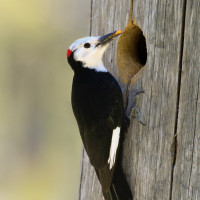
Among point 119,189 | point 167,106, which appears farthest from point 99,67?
point 119,189

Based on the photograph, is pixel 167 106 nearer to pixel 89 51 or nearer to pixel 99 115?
pixel 99 115

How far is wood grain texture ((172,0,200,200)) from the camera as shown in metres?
2.41

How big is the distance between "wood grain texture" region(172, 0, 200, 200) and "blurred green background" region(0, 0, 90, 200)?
3.32m

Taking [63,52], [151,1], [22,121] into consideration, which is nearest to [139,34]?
[151,1]

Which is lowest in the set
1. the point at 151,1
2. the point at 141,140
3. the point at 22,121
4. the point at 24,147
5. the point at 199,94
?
the point at 24,147

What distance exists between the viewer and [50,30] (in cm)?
580

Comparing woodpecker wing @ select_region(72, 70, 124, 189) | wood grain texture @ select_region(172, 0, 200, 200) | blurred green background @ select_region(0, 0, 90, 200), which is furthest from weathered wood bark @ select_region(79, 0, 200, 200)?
blurred green background @ select_region(0, 0, 90, 200)

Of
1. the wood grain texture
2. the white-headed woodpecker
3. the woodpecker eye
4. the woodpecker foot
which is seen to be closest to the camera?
the wood grain texture

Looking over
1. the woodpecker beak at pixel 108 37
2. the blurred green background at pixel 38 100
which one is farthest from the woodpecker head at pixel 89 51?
the blurred green background at pixel 38 100

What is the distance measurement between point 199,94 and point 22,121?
390 cm

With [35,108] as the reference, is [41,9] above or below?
above

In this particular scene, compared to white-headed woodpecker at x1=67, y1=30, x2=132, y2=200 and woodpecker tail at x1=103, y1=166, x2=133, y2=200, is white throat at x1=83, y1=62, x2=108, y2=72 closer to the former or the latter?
white-headed woodpecker at x1=67, y1=30, x2=132, y2=200

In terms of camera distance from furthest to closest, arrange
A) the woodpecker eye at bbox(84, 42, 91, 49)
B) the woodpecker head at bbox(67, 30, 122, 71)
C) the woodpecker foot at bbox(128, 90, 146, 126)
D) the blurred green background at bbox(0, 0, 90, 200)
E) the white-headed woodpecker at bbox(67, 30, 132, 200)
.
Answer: the blurred green background at bbox(0, 0, 90, 200)
the woodpecker eye at bbox(84, 42, 91, 49)
the woodpecker head at bbox(67, 30, 122, 71)
the white-headed woodpecker at bbox(67, 30, 132, 200)
the woodpecker foot at bbox(128, 90, 146, 126)

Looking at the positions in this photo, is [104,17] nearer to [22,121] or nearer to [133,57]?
[133,57]
